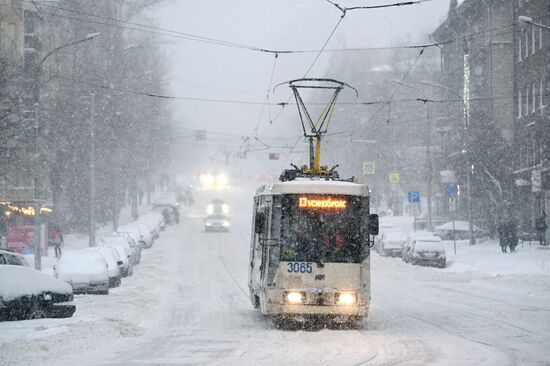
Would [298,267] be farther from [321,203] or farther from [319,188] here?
[319,188]

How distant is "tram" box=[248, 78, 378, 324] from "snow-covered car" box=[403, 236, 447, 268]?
2725 cm

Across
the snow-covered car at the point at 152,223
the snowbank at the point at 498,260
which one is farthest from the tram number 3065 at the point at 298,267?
the snow-covered car at the point at 152,223

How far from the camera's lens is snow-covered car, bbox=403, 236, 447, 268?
46062mm

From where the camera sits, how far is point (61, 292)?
19625mm

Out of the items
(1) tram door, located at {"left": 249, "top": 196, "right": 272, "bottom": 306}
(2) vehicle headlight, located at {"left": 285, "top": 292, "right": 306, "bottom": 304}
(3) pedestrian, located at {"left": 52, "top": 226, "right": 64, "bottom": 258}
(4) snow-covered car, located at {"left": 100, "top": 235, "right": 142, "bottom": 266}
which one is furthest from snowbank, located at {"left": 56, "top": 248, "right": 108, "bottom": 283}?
(3) pedestrian, located at {"left": 52, "top": 226, "right": 64, "bottom": 258}

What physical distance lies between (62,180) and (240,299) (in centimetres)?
3063

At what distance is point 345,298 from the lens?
18578 millimetres

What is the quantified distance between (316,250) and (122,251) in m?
21.7

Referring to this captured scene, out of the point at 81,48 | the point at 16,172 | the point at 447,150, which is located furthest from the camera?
the point at 447,150

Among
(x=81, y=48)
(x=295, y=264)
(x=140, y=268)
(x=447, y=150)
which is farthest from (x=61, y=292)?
(x=447, y=150)

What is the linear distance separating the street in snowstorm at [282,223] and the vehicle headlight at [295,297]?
4 centimetres

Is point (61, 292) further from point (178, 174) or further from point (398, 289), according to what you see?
point (178, 174)

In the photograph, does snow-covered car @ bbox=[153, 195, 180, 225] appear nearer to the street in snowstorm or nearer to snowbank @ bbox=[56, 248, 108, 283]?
the street in snowstorm

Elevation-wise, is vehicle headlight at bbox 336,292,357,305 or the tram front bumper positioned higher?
vehicle headlight at bbox 336,292,357,305
